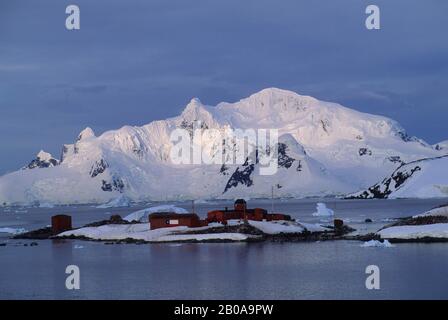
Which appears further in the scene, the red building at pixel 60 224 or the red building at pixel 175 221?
the red building at pixel 60 224

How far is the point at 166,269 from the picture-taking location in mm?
46688

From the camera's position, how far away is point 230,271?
44656mm

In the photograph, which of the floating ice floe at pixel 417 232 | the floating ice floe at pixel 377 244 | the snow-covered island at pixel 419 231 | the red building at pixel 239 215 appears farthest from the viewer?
the red building at pixel 239 215

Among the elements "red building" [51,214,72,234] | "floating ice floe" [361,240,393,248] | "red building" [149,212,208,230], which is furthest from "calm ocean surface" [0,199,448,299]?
"red building" [51,214,72,234]

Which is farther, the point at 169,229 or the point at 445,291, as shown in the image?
the point at 169,229

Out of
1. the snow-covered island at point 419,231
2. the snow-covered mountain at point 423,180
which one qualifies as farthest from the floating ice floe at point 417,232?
the snow-covered mountain at point 423,180

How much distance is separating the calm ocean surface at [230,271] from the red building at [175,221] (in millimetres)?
6485

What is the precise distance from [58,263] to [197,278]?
13972 millimetres

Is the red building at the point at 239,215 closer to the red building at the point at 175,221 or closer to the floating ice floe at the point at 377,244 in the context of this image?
the red building at the point at 175,221

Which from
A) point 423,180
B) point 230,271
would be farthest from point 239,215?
point 423,180

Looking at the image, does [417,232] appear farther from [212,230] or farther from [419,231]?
[212,230]

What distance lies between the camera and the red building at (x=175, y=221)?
69.9 meters
